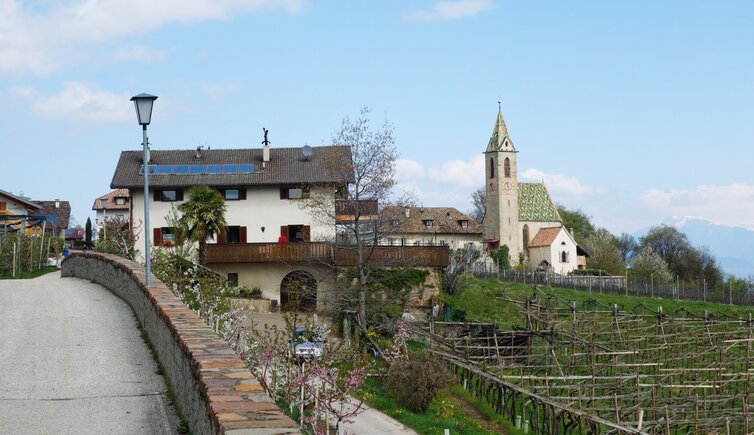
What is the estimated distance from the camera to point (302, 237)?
4209cm

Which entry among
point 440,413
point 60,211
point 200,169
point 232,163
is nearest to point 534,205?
point 60,211

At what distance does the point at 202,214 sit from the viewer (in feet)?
119

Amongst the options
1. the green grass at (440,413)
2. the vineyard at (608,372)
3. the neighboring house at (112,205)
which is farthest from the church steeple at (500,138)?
the green grass at (440,413)

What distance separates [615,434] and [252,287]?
80.0 feet

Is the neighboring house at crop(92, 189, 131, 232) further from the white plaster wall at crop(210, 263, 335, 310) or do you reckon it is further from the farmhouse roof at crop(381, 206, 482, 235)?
the white plaster wall at crop(210, 263, 335, 310)

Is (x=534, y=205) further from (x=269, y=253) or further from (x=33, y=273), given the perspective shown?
Result: (x=33, y=273)

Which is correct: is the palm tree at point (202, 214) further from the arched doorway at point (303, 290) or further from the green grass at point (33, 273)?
the green grass at point (33, 273)

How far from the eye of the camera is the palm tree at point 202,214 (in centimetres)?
3638

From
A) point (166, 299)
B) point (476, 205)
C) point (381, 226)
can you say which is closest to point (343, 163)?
point (381, 226)

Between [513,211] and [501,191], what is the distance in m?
2.60

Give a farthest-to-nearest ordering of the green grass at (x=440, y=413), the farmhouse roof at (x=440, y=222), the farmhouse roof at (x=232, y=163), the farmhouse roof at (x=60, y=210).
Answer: the farmhouse roof at (x=60, y=210), the farmhouse roof at (x=440, y=222), the farmhouse roof at (x=232, y=163), the green grass at (x=440, y=413)

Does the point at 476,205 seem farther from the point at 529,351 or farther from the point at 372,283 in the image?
the point at 529,351

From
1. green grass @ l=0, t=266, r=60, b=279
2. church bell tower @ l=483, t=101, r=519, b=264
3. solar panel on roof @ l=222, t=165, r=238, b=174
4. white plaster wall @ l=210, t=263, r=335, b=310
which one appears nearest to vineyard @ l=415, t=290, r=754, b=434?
white plaster wall @ l=210, t=263, r=335, b=310

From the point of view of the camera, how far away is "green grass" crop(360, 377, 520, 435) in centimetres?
2123
